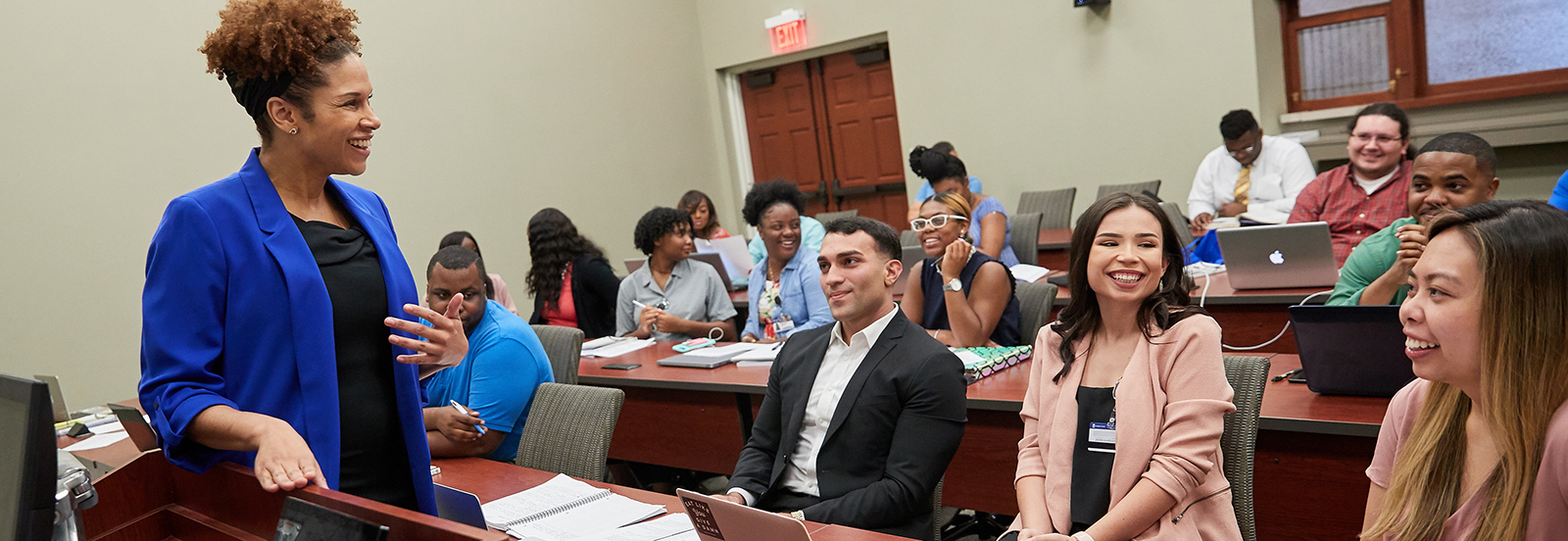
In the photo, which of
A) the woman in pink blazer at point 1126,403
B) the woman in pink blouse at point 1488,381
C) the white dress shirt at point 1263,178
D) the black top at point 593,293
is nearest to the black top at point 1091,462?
the woman in pink blazer at point 1126,403

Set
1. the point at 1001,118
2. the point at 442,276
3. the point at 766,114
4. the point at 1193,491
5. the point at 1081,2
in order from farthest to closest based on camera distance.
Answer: the point at 766,114, the point at 1001,118, the point at 1081,2, the point at 442,276, the point at 1193,491

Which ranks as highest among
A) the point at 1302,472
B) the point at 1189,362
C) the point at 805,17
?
the point at 805,17

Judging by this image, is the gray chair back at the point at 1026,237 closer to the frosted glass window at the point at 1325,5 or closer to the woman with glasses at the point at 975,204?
the woman with glasses at the point at 975,204

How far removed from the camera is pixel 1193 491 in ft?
6.03

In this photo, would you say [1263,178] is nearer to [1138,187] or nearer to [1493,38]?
[1138,187]

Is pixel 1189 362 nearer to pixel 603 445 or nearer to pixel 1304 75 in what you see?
pixel 603 445

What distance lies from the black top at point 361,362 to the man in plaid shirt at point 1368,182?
3.67m

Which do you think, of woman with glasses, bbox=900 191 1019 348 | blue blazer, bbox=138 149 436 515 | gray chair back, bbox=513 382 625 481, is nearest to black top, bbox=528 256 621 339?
woman with glasses, bbox=900 191 1019 348

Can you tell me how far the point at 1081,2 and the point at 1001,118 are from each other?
110cm

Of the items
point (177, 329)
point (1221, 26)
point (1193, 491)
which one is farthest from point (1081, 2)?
point (177, 329)

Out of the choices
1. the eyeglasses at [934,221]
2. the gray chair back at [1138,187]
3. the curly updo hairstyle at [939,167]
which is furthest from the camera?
the gray chair back at [1138,187]

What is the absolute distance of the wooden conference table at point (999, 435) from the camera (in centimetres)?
222

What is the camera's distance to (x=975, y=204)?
6.22 meters

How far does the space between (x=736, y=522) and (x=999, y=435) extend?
58.6 inches
